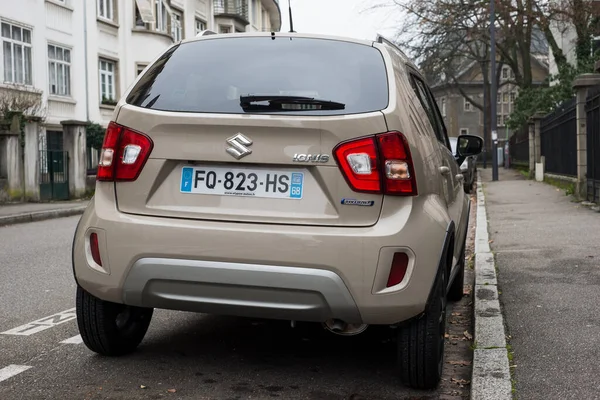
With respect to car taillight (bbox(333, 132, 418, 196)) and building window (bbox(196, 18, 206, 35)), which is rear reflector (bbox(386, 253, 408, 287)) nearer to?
car taillight (bbox(333, 132, 418, 196))

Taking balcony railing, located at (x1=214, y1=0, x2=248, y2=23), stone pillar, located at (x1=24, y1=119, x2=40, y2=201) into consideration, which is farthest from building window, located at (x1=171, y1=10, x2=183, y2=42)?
stone pillar, located at (x1=24, y1=119, x2=40, y2=201)

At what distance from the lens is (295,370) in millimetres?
4289

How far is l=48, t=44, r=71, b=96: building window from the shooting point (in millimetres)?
25625

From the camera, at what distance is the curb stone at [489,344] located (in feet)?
12.4

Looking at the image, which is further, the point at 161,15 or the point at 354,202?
the point at 161,15

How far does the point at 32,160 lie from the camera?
19.2 metres

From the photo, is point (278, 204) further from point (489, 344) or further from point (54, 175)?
point (54, 175)

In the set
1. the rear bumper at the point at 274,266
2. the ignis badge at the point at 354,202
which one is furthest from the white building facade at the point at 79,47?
the ignis badge at the point at 354,202

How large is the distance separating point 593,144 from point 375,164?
38.5 feet

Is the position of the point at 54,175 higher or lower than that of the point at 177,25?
lower

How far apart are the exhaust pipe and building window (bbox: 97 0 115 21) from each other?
27234 mm

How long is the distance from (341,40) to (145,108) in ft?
3.67

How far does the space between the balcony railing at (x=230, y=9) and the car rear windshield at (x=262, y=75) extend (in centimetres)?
3928

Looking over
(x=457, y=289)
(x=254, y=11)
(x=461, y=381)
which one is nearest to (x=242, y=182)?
(x=461, y=381)
